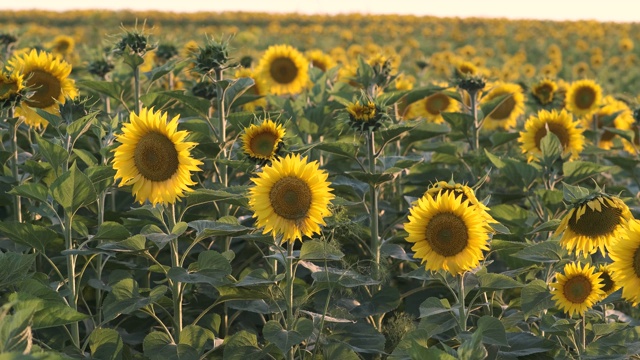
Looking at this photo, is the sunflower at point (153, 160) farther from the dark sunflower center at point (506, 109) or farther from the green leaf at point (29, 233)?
the dark sunflower center at point (506, 109)

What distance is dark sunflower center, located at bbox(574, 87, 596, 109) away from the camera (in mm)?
6605

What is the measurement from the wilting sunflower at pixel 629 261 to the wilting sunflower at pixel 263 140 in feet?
4.46

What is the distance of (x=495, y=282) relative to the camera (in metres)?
3.56

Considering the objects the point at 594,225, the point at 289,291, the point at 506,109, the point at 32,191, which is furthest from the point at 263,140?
the point at 506,109

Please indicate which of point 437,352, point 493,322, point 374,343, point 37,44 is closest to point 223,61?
point 374,343

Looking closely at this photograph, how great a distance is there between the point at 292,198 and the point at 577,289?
3.82ft

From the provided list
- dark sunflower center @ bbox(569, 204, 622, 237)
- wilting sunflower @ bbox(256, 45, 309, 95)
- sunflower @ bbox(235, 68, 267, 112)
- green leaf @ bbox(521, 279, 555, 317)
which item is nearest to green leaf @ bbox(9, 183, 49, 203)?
green leaf @ bbox(521, 279, 555, 317)

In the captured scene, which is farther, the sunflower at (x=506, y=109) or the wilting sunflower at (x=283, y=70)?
the sunflower at (x=506, y=109)

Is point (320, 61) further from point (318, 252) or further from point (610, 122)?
point (318, 252)

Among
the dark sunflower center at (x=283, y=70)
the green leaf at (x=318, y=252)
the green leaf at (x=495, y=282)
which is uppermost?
the dark sunflower center at (x=283, y=70)

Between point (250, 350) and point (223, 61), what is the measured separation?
4.71ft

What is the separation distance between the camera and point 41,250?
365 centimetres

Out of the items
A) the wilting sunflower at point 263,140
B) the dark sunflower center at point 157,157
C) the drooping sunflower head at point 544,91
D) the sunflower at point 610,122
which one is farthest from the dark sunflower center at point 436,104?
the dark sunflower center at point 157,157

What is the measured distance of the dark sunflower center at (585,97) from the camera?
6605 millimetres
